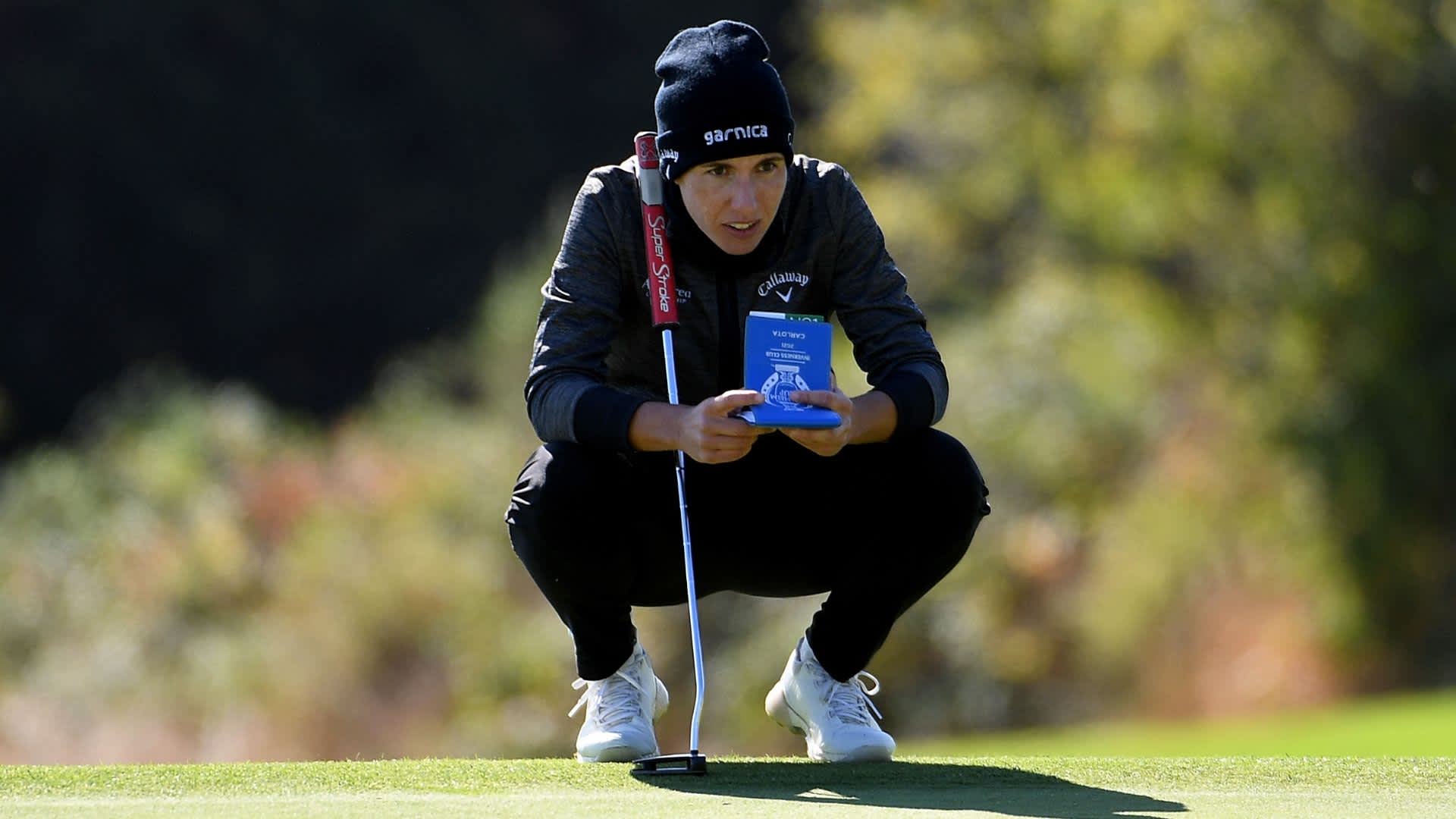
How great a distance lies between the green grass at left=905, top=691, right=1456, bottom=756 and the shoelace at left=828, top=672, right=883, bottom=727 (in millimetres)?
4745

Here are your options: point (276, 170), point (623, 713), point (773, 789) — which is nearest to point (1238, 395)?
point (623, 713)

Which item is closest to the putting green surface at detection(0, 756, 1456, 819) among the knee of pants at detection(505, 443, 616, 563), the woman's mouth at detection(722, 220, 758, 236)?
the knee of pants at detection(505, 443, 616, 563)

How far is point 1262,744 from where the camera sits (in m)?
9.71

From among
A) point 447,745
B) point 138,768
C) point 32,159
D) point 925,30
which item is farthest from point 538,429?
point 32,159

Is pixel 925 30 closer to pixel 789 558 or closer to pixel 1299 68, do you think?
pixel 1299 68

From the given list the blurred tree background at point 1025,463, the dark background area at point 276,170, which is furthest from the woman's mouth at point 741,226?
the dark background area at point 276,170

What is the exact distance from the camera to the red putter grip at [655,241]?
3338mm

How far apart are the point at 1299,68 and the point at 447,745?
6.28 m

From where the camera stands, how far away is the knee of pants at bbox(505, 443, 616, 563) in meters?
3.35

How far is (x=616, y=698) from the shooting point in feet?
11.7

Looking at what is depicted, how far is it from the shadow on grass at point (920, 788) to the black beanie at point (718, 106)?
1.01m

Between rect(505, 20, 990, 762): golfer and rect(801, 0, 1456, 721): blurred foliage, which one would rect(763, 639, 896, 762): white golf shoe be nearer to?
rect(505, 20, 990, 762): golfer

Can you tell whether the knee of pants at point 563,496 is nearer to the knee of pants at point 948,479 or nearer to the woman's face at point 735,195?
the woman's face at point 735,195

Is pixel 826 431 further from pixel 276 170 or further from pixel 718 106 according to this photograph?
pixel 276 170
